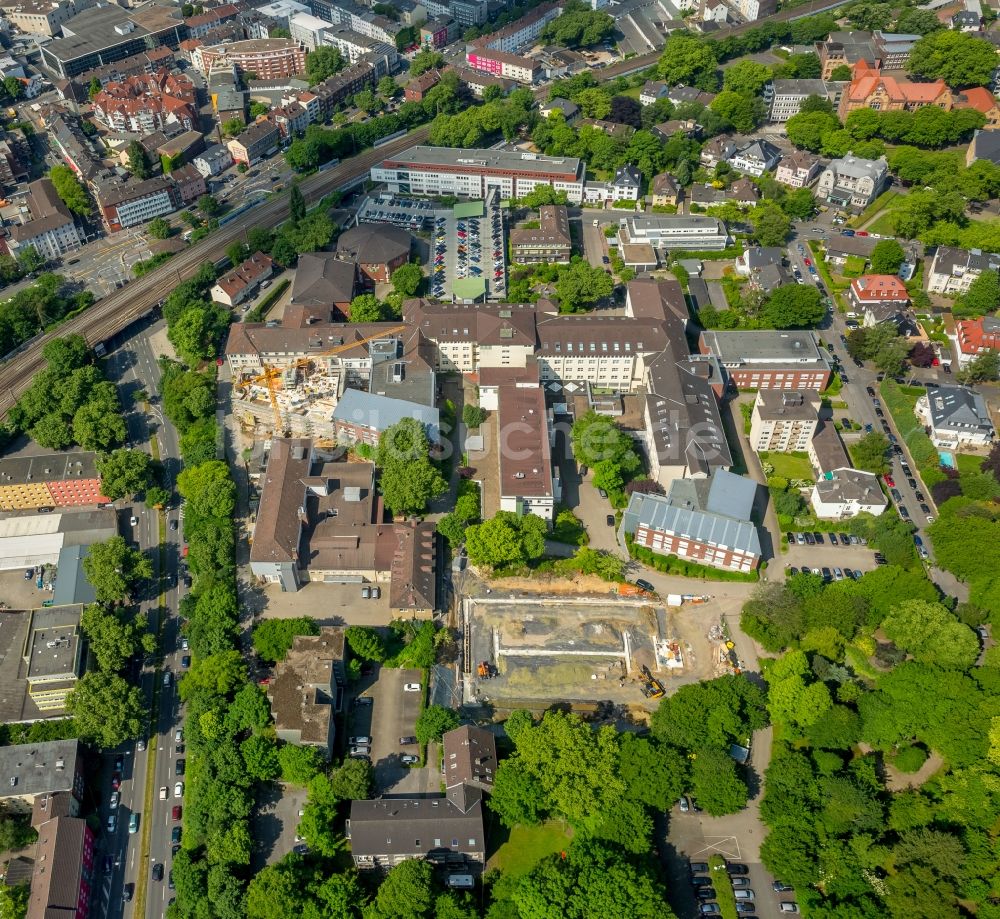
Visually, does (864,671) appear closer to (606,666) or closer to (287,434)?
(606,666)

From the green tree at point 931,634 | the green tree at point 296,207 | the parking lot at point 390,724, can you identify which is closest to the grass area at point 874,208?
the green tree at point 931,634

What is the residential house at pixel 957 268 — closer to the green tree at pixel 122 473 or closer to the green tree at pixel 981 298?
the green tree at pixel 981 298

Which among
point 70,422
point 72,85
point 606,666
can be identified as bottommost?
point 606,666

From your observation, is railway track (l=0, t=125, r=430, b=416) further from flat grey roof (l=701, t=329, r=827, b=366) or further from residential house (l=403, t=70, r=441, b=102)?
flat grey roof (l=701, t=329, r=827, b=366)

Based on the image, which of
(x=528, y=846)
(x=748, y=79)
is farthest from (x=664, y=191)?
(x=528, y=846)

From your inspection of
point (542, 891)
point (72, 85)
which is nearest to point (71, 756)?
point (542, 891)

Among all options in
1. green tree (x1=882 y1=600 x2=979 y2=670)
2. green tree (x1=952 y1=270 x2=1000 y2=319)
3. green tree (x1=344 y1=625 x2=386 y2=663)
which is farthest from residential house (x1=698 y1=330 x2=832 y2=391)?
green tree (x1=344 y1=625 x2=386 y2=663)
